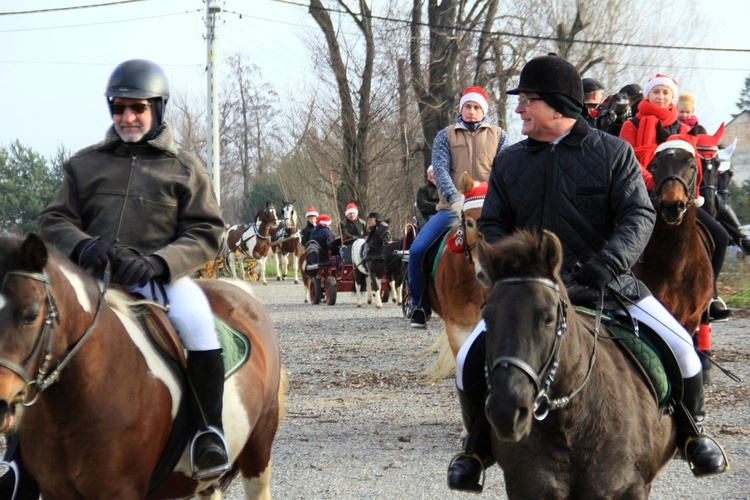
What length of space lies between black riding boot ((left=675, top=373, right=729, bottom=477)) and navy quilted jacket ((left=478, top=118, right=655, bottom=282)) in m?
0.68

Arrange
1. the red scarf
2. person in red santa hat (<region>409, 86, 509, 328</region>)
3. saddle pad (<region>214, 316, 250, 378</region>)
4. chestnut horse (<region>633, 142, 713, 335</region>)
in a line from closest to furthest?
1. saddle pad (<region>214, 316, 250, 378</region>)
2. chestnut horse (<region>633, 142, 713, 335</region>)
3. the red scarf
4. person in red santa hat (<region>409, 86, 509, 328</region>)

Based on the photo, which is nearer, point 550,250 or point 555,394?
point 550,250

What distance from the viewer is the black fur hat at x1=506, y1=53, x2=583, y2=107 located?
396 cm

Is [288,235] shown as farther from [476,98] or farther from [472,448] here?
[472,448]

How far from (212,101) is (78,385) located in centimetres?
1933

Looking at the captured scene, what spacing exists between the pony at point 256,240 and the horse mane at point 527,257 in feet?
91.8

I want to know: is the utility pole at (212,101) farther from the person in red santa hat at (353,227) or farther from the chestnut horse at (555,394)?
the chestnut horse at (555,394)

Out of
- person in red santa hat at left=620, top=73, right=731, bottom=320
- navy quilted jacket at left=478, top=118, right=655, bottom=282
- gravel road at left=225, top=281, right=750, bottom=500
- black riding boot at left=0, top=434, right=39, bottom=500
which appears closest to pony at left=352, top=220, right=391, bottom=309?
gravel road at left=225, top=281, right=750, bottom=500

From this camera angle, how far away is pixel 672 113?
309 inches

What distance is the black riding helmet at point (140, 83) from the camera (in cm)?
431

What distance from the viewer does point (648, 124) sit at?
779 centimetres

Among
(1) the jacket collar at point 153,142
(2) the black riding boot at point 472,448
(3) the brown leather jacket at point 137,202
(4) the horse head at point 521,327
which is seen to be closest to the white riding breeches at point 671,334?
(2) the black riding boot at point 472,448

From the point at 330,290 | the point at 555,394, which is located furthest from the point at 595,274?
the point at 330,290

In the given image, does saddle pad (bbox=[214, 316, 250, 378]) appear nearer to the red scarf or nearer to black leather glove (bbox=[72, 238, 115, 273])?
black leather glove (bbox=[72, 238, 115, 273])
